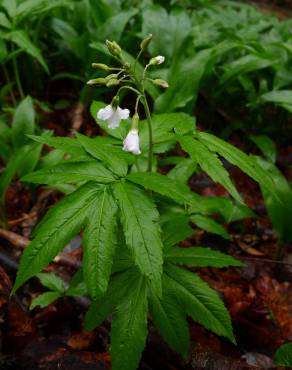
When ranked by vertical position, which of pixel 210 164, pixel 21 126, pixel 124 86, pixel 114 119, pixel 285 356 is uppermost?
pixel 124 86

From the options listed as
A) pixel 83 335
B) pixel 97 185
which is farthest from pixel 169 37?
pixel 83 335

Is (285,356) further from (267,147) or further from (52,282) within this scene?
(267,147)

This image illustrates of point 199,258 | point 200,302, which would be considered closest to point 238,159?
point 199,258

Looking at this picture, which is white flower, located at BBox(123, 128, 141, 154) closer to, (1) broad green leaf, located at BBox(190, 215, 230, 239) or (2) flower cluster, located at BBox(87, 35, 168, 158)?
(2) flower cluster, located at BBox(87, 35, 168, 158)

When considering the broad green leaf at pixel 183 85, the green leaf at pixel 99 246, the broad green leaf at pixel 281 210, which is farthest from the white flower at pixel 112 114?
the broad green leaf at pixel 183 85

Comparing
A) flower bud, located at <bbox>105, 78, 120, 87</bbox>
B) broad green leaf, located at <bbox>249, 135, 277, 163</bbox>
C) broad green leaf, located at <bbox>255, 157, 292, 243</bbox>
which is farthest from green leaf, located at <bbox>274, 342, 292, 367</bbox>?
broad green leaf, located at <bbox>249, 135, 277, 163</bbox>
